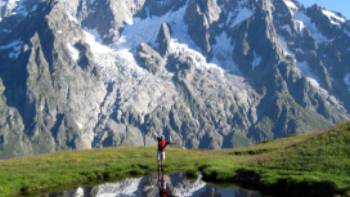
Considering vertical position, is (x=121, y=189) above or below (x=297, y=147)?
below

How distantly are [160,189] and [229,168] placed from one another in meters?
14.1

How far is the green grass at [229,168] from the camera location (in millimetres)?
51638

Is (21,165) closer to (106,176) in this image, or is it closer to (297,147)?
(106,176)

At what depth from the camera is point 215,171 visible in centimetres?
6738

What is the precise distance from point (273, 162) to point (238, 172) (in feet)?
14.2

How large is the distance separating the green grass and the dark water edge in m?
2.23

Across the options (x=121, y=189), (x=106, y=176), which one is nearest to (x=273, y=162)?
(x=121, y=189)

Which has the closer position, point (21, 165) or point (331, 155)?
point (331, 155)

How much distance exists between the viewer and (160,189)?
183 feet

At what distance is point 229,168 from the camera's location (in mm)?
67562

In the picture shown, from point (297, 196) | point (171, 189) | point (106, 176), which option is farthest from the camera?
point (106, 176)

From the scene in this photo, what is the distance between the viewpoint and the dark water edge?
5516cm

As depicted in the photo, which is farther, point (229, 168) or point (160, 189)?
point (229, 168)

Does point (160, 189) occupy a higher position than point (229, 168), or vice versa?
point (229, 168)
